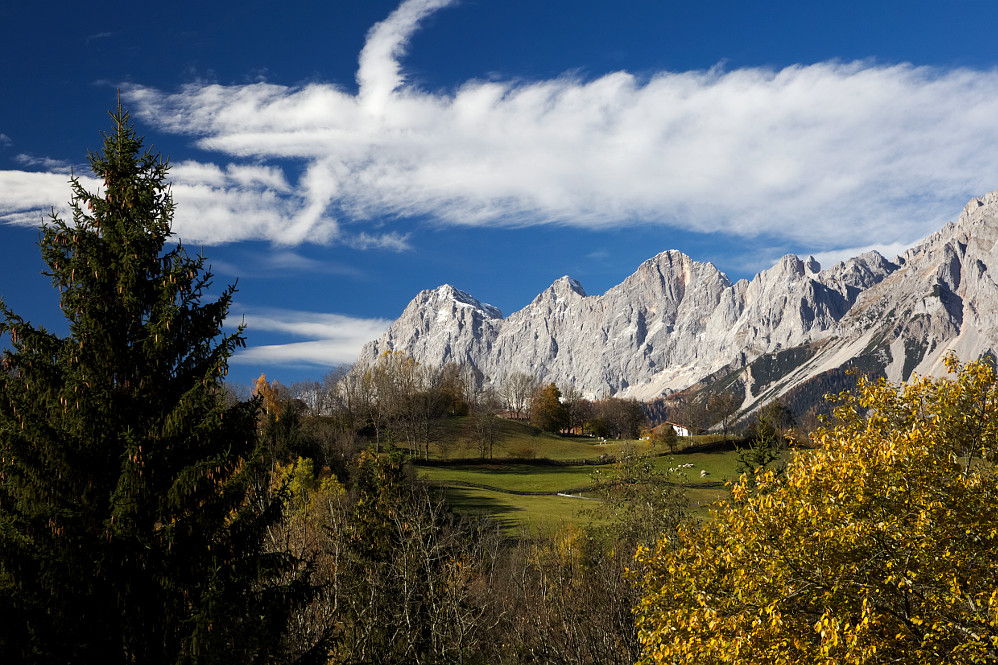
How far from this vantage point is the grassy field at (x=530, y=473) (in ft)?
200

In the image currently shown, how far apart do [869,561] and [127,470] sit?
45.5 feet

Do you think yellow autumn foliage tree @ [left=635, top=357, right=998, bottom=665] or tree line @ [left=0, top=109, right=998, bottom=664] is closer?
yellow autumn foliage tree @ [left=635, top=357, right=998, bottom=665]

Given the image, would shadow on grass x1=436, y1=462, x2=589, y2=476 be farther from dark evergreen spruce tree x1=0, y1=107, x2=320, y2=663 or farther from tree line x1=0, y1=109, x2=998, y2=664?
dark evergreen spruce tree x1=0, y1=107, x2=320, y2=663

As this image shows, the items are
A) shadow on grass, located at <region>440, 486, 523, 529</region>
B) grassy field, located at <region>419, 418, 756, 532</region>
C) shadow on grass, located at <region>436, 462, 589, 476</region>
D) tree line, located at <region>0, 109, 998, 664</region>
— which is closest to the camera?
tree line, located at <region>0, 109, 998, 664</region>

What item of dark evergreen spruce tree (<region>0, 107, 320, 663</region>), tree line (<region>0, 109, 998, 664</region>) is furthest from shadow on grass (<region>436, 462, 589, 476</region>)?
dark evergreen spruce tree (<region>0, 107, 320, 663</region>)

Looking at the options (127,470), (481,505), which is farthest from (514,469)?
(127,470)

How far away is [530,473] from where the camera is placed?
86.7m

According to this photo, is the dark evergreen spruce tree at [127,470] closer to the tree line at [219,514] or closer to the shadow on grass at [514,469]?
the tree line at [219,514]

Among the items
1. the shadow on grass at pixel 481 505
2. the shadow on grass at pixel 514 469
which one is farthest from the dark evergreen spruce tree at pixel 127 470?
the shadow on grass at pixel 514 469

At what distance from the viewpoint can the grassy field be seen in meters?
60.8

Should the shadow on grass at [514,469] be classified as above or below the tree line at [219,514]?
below

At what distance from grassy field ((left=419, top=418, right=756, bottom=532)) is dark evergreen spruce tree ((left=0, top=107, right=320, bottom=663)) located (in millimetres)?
32644

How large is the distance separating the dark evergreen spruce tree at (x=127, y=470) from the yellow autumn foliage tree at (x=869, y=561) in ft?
29.1

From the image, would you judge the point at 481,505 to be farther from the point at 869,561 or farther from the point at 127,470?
the point at 869,561
